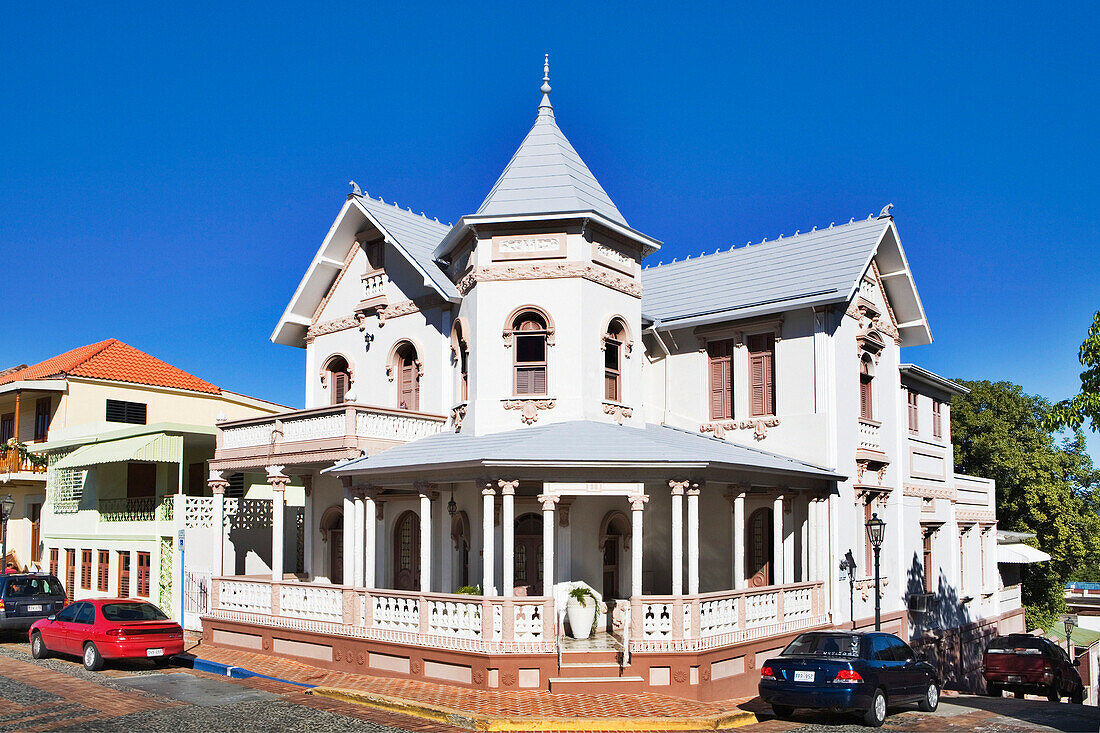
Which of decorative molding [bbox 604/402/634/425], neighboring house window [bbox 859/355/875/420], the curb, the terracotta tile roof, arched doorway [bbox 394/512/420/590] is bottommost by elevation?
the curb

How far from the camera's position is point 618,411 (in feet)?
68.6

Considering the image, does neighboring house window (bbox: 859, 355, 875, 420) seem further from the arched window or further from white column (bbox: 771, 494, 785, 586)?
the arched window

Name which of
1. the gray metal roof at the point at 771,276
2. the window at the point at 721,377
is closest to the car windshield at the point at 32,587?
the gray metal roof at the point at 771,276

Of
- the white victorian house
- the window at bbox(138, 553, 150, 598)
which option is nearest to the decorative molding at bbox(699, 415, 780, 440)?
the white victorian house

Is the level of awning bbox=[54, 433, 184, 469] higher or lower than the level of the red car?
higher

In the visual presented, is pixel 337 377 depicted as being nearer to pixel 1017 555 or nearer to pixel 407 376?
pixel 407 376

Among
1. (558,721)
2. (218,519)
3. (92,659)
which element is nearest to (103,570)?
(218,519)

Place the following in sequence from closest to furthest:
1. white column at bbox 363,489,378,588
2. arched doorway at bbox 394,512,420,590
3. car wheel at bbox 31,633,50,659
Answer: white column at bbox 363,489,378,588
car wheel at bbox 31,633,50,659
arched doorway at bbox 394,512,420,590

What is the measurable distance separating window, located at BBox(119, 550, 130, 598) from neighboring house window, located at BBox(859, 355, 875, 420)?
764 inches

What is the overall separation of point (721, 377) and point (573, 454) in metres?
7.20

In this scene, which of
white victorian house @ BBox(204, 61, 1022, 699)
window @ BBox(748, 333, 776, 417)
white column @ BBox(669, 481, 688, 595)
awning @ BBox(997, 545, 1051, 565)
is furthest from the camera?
awning @ BBox(997, 545, 1051, 565)

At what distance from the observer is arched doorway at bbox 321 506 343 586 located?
24062 millimetres

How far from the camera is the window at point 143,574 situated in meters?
25.9

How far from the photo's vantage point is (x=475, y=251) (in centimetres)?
2091
